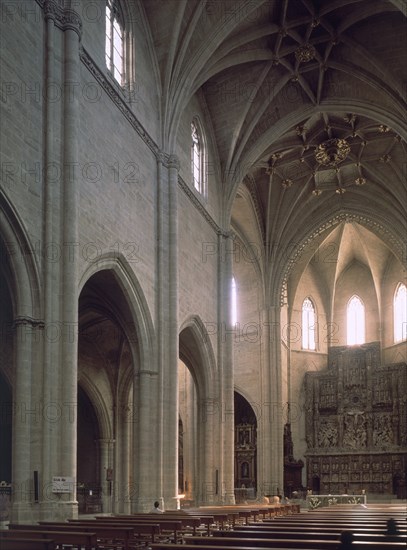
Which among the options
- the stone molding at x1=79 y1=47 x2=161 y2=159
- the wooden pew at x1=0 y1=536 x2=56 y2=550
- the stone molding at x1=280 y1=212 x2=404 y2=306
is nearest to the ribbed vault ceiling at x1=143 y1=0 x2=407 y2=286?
the stone molding at x1=280 y1=212 x2=404 y2=306

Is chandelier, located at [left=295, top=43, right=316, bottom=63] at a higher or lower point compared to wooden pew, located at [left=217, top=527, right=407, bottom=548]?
higher

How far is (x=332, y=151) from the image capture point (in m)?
39.7

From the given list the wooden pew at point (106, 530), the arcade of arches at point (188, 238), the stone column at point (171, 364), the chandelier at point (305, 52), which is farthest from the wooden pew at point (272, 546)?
the chandelier at point (305, 52)

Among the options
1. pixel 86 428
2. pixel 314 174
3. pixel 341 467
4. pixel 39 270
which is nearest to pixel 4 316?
pixel 39 270

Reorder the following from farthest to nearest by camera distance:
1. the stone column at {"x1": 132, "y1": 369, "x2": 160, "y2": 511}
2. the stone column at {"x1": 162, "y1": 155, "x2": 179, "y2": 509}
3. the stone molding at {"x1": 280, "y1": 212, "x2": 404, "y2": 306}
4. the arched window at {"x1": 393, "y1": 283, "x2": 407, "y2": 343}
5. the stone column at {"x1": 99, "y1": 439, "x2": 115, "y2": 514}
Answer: the arched window at {"x1": 393, "y1": 283, "x2": 407, "y2": 343}, the stone molding at {"x1": 280, "y1": 212, "x2": 404, "y2": 306}, the stone column at {"x1": 99, "y1": 439, "x2": 115, "y2": 514}, the stone column at {"x1": 162, "y1": 155, "x2": 179, "y2": 509}, the stone column at {"x1": 132, "y1": 369, "x2": 160, "y2": 511}

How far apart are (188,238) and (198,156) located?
14.7 ft

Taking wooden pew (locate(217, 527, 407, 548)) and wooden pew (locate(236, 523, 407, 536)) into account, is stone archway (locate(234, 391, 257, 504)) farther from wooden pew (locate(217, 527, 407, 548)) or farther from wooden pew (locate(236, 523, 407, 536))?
wooden pew (locate(217, 527, 407, 548))

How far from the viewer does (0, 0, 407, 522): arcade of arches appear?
18578 mm

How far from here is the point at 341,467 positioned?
155 ft

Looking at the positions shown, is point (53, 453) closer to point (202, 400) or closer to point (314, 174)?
point (202, 400)

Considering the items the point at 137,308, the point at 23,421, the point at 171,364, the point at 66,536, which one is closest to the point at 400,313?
the point at 171,364

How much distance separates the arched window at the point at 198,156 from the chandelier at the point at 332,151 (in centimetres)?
826

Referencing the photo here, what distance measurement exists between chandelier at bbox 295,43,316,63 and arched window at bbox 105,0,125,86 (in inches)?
356

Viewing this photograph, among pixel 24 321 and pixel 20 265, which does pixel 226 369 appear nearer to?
pixel 24 321
